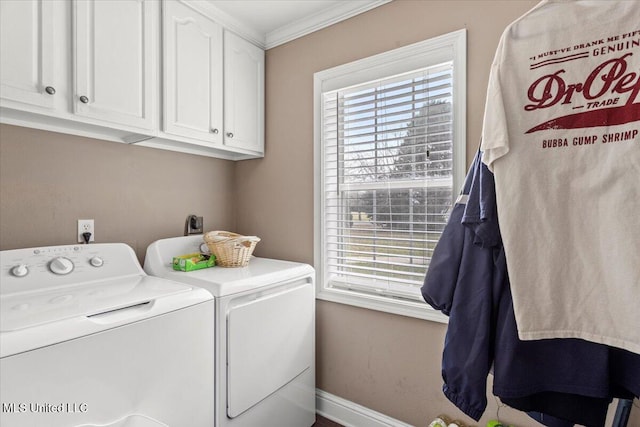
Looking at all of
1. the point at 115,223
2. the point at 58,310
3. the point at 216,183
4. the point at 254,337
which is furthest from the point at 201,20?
the point at 254,337

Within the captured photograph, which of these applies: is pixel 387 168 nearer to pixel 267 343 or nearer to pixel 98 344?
pixel 267 343

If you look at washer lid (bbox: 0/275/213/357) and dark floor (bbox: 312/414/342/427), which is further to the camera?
dark floor (bbox: 312/414/342/427)

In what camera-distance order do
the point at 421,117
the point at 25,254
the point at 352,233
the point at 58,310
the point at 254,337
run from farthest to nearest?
the point at 352,233 → the point at 421,117 → the point at 254,337 → the point at 25,254 → the point at 58,310

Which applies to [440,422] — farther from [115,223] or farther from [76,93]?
[76,93]

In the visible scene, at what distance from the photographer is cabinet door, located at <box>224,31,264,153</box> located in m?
2.03

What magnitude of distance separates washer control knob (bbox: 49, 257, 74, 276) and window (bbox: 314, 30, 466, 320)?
1.29 m

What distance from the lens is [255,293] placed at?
1.59 meters

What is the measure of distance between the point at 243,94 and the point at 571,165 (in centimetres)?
190

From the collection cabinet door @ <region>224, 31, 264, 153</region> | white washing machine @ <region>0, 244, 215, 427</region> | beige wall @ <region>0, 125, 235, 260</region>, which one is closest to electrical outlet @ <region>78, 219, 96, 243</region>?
beige wall @ <region>0, 125, 235, 260</region>

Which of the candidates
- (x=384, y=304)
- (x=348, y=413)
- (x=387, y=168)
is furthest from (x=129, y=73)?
(x=348, y=413)

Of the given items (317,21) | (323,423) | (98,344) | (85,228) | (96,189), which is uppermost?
(317,21)

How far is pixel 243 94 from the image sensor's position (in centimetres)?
214

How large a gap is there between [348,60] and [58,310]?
6.14 ft

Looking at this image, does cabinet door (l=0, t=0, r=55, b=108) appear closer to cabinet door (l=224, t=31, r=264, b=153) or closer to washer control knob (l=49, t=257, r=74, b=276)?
washer control knob (l=49, t=257, r=74, b=276)
